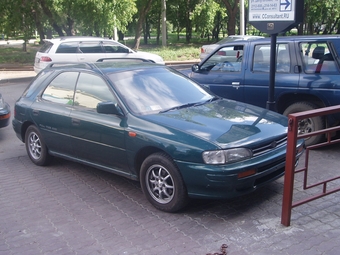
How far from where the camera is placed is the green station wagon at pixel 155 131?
4305mm

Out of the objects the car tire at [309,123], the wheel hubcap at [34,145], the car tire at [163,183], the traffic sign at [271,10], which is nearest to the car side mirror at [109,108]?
the car tire at [163,183]

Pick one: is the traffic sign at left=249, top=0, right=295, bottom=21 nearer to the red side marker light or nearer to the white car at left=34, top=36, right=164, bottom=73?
the red side marker light

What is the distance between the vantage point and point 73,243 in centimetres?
410

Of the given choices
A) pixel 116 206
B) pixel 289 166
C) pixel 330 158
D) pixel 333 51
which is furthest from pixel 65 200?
pixel 333 51

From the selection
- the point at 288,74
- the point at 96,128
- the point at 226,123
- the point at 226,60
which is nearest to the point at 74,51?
the point at 226,60

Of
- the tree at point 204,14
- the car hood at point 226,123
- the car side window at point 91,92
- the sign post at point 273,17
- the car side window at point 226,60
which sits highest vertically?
the tree at point 204,14

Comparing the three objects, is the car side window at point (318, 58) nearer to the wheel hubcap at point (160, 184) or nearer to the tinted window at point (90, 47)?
the wheel hubcap at point (160, 184)

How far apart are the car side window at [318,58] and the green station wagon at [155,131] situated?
1.92 m

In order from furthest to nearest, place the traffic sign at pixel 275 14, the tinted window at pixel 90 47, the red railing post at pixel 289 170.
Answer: the tinted window at pixel 90 47 → the traffic sign at pixel 275 14 → the red railing post at pixel 289 170

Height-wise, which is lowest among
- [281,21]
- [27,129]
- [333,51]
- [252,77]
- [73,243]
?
[73,243]

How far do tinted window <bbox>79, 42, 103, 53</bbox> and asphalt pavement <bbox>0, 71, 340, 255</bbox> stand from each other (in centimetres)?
1022

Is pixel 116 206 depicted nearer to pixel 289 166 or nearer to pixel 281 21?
pixel 289 166

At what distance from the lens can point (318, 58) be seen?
677 cm

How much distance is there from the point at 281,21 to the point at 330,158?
2184 mm
